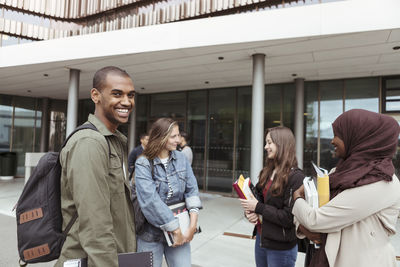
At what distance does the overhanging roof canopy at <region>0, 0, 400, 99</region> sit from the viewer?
200 inches

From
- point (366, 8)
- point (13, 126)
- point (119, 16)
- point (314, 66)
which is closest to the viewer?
point (366, 8)

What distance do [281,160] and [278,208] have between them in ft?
1.39

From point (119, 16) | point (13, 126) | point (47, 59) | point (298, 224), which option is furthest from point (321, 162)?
point (13, 126)

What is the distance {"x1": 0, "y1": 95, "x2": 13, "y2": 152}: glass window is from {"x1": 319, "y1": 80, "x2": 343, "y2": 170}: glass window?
13.9m

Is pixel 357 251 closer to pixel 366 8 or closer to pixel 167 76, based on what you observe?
pixel 366 8

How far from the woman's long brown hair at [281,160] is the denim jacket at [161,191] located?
2.35 ft

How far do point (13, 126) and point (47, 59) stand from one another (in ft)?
25.7

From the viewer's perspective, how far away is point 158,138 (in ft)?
8.07

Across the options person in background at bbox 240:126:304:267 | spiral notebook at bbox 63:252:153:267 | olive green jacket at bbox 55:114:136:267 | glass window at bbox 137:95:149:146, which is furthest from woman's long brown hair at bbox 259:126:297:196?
glass window at bbox 137:95:149:146

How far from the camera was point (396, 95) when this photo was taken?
Answer: 309 inches

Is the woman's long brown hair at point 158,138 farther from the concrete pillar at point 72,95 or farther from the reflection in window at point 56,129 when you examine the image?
the reflection in window at point 56,129

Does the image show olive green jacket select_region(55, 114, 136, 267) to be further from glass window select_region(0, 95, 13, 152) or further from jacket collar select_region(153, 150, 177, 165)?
glass window select_region(0, 95, 13, 152)

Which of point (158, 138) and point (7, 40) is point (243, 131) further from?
point (7, 40)

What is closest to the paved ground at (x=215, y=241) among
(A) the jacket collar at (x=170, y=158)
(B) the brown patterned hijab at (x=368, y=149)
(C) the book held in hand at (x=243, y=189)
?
(C) the book held in hand at (x=243, y=189)
